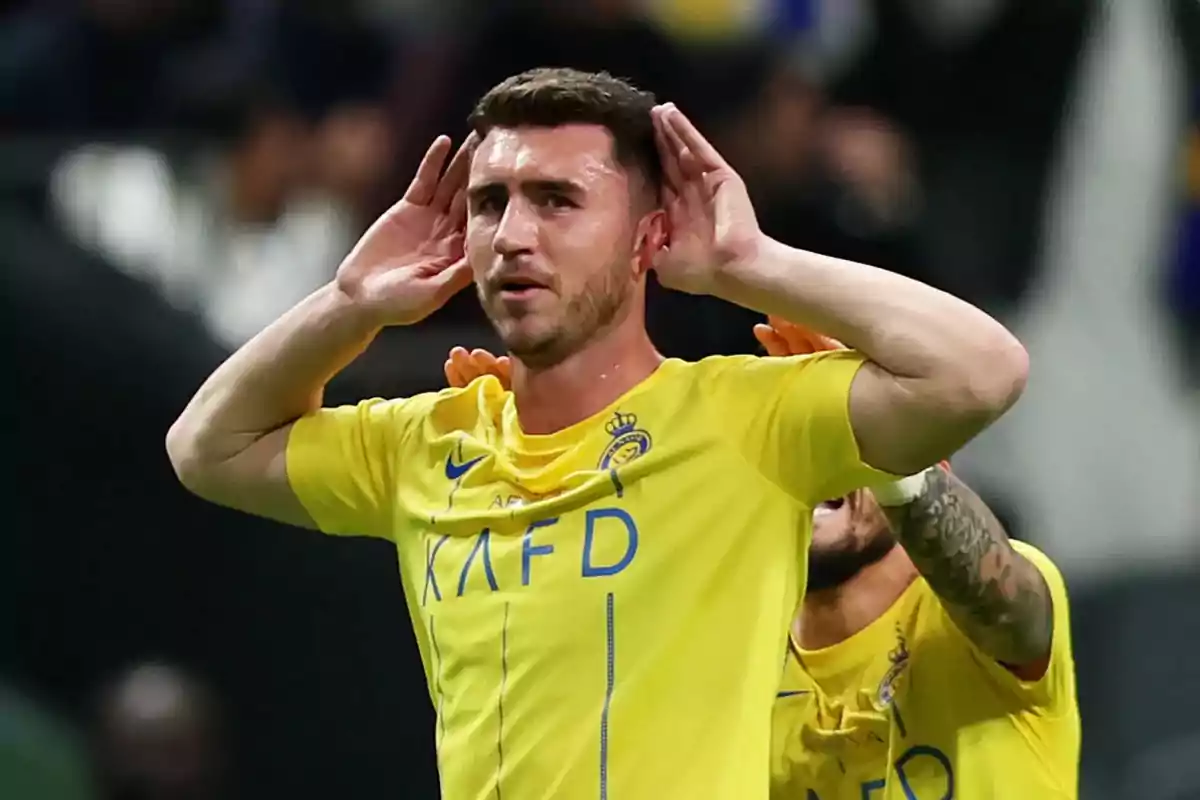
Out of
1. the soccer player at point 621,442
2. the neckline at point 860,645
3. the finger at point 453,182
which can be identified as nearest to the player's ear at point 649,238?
the soccer player at point 621,442

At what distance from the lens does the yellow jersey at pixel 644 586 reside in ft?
5.65

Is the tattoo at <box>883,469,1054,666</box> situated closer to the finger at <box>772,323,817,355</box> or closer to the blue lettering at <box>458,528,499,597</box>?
the finger at <box>772,323,817,355</box>

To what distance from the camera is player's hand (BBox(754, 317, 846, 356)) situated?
191 cm

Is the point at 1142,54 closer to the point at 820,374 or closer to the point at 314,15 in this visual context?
the point at 314,15

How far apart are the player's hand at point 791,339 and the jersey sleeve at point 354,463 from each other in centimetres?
35

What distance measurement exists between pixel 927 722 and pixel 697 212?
1.96 feet

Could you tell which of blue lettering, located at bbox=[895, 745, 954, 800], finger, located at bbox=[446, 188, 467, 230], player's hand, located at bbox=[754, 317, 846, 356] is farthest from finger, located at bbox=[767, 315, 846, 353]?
blue lettering, located at bbox=[895, 745, 954, 800]

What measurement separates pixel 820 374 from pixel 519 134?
0.36m

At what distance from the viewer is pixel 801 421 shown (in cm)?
172

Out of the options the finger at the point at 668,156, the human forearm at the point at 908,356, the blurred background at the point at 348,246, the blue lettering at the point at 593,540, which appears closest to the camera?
the human forearm at the point at 908,356

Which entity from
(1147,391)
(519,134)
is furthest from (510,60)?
(519,134)

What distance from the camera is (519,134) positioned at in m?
1.85

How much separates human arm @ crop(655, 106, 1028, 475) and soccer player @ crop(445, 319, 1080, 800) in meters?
0.17

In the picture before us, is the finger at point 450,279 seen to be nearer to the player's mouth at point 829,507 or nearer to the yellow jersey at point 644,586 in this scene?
the yellow jersey at point 644,586
